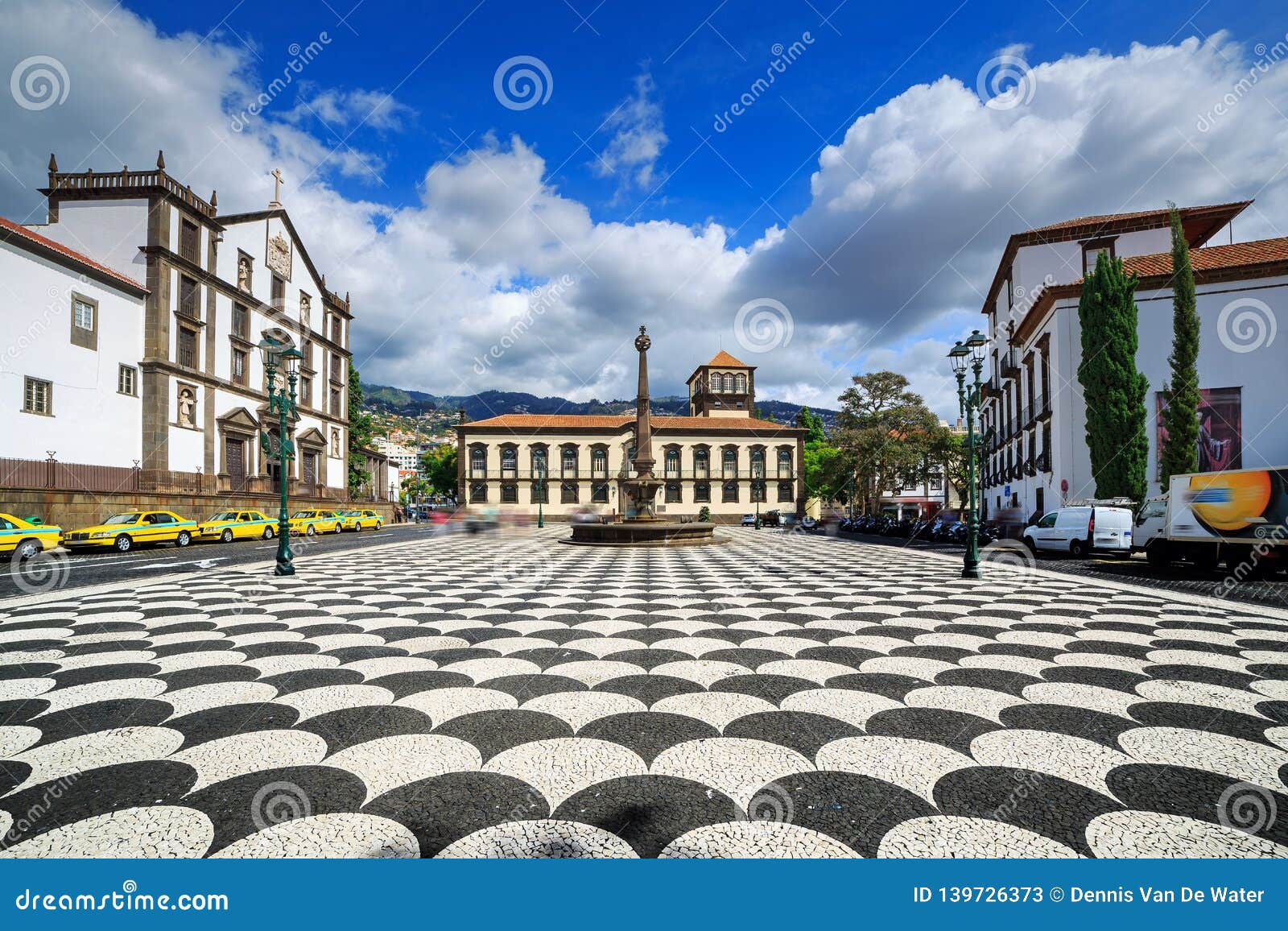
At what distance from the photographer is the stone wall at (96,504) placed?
18641 mm

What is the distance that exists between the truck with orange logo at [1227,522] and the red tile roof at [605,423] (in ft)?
150

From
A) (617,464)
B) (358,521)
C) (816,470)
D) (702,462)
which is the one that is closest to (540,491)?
(358,521)

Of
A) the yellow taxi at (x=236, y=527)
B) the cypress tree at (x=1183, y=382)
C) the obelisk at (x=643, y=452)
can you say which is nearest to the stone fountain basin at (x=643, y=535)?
the obelisk at (x=643, y=452)

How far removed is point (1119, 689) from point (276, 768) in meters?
4.99

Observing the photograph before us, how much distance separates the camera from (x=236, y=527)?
79.9 feet

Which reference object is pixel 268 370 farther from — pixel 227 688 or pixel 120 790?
pixel 120 790

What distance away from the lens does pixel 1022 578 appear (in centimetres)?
1128

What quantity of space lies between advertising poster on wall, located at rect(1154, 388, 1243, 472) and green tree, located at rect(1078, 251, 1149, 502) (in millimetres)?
1258

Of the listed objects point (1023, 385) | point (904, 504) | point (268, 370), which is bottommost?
point (904, 504)

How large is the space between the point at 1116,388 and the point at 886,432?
720 inches

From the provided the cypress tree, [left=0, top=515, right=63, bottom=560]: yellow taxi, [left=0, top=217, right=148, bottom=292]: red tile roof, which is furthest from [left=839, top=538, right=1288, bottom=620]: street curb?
[left=0, top=217, right=148, bottom=292]: red tile roof

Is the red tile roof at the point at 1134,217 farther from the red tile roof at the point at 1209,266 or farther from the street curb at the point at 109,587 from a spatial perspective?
the street curb at the point at 109,587

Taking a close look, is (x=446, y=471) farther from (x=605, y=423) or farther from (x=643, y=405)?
(x=643, y=405)

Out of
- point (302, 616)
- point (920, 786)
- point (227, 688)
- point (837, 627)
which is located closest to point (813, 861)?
point (920, 786)
